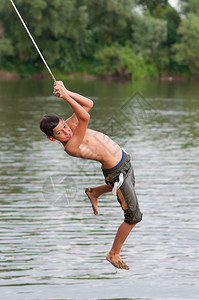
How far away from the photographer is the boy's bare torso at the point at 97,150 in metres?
7.46

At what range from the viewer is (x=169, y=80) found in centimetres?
8481

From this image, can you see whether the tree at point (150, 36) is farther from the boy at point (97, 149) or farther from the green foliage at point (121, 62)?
the boy at point (97, 149)

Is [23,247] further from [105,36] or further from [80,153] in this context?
[105,36]

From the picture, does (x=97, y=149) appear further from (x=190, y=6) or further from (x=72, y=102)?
(x=190, y=6)

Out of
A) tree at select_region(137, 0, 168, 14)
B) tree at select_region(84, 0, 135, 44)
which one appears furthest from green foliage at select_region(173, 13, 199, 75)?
tree at select_region(137, 0, 168, 14)

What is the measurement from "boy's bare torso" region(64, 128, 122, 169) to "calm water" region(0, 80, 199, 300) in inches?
82.3

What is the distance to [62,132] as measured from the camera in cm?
738

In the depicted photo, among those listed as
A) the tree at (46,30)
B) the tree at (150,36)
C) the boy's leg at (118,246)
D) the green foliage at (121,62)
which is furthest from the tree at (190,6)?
the boy's leg at (118,246)

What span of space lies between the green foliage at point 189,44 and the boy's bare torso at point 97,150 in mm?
76282

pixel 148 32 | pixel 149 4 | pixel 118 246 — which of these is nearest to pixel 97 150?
pixel 118 246

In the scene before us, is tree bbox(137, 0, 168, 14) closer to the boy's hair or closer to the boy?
the boy

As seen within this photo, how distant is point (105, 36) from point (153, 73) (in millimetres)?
7384

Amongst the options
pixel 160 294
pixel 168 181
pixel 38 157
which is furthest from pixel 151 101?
pixel 160 294

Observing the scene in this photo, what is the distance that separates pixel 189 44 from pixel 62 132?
78523 millimetres
